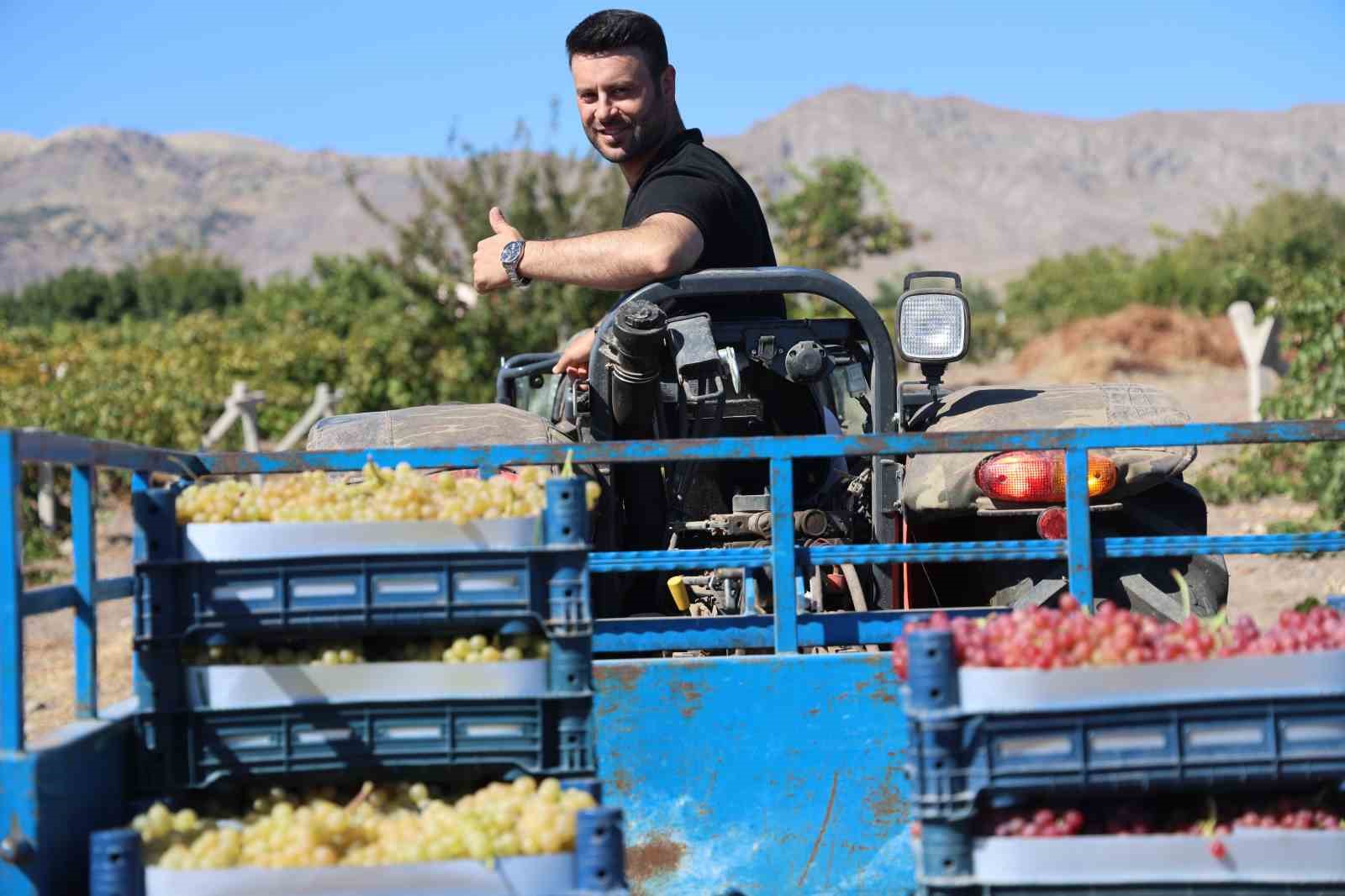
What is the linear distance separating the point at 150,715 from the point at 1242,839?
6.55 ft

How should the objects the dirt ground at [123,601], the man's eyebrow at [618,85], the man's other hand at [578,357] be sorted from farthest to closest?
1. the dirt ground at [123,601]
2. the man's eyebrow at [618,85]
3. the man's other hand at [578,357]

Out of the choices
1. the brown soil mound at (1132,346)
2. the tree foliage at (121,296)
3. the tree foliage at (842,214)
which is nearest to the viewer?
the brown soil mound at (1132,346)

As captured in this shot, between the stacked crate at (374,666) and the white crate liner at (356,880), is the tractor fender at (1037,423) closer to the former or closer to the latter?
the stacked crate at (374,666)

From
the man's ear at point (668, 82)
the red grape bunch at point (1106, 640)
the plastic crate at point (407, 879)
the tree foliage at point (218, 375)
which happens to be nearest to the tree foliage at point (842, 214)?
the tree foliage at point (218, 375)

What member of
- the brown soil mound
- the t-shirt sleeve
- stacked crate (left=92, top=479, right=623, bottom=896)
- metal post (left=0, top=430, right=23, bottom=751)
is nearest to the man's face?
the t-shirt sleeve

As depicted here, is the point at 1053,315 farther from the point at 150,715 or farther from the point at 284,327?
the point at 150,715

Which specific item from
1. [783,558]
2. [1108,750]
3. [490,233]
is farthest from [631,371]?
[490,233]

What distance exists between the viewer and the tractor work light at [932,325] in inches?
→ 177

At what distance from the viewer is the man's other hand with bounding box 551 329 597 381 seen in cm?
457

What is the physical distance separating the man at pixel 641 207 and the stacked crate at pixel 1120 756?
1739 millimetres

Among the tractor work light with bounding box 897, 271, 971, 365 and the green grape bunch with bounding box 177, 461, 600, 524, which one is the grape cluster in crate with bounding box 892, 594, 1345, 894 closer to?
the green grape bunch with bounding box 177, 461, 600, 524

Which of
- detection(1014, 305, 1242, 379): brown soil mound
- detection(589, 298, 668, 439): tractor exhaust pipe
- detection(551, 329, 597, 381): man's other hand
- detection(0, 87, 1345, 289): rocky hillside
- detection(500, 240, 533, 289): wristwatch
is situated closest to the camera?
detection(589, 298, 668, 439): tractor exhaust pipe

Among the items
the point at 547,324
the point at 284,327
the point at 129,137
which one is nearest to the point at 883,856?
the point at 547,324

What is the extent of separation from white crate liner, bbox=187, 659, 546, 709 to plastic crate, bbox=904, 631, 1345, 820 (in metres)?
0.74
